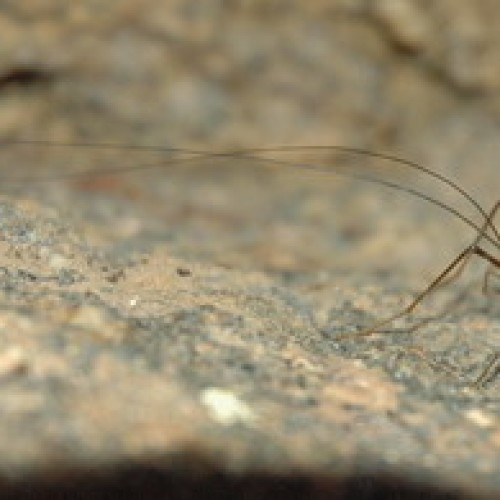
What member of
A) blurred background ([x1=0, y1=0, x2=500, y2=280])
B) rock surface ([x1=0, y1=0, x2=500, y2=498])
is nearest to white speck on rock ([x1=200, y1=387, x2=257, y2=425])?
rock surface ([x1=0, y1=0, x2=500, y2=498])

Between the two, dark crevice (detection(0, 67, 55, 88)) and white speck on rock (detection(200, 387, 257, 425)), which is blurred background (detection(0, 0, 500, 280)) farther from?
white speck on rock (detection(200, 387, 257, 425))

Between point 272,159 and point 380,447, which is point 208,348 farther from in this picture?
point 272,159

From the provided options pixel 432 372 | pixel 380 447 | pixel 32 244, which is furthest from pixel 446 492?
pixel 32 244

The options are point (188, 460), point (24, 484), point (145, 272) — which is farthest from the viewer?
point (145, 272)

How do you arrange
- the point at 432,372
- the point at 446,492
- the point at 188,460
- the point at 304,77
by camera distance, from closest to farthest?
the point at 188,460 → the point at 446,492 → the point at 432,372 → the point at 304,77

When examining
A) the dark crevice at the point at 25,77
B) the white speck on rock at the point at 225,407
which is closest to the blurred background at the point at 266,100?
the dark crevice at the point at 25,77

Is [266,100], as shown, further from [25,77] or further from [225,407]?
[225,407]

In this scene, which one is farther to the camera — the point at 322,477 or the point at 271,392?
the point at 271,392

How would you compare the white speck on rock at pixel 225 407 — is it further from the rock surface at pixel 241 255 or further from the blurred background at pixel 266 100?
the blurred background at pixel 266 100
